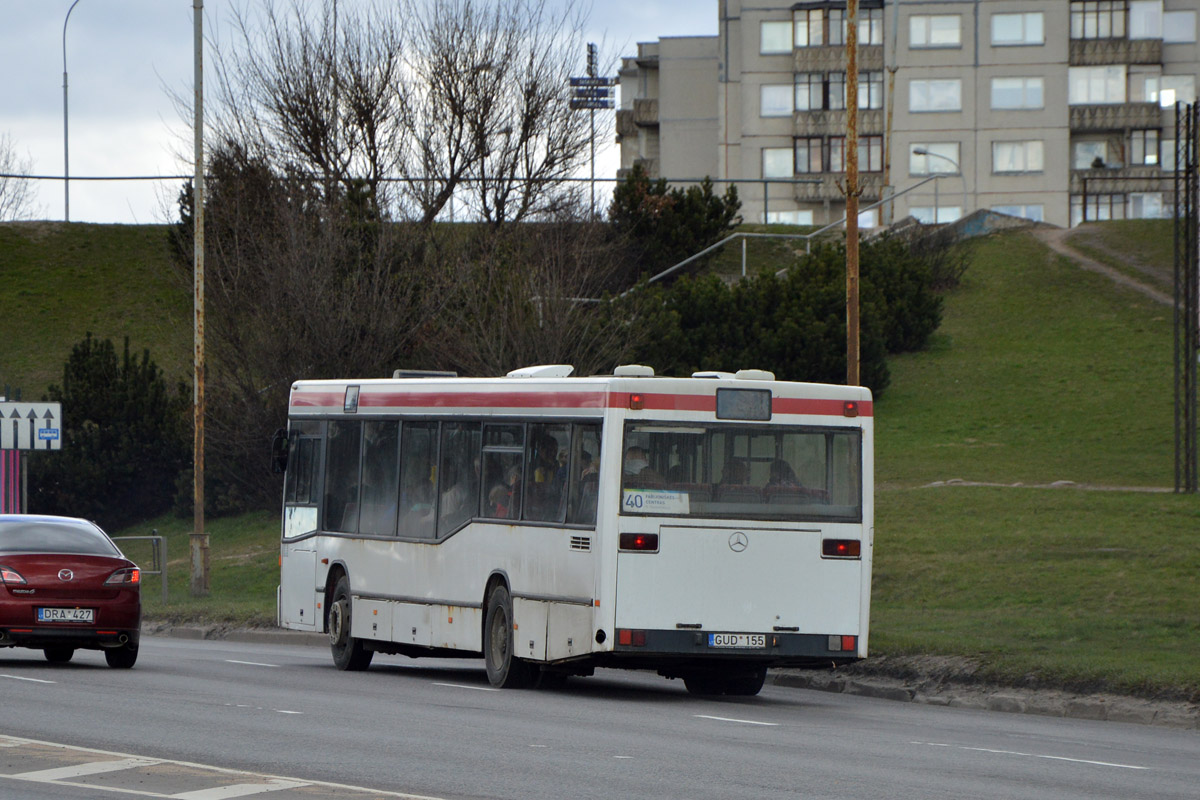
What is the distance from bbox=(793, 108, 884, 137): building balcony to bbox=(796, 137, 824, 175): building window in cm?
56

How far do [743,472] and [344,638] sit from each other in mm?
5853

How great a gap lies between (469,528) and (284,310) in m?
26.2

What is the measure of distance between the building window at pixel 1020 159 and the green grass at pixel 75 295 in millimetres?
40427

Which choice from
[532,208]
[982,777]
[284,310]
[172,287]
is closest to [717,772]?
[982,777]

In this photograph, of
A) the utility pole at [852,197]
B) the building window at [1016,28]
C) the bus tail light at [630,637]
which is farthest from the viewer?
the building window at [1016,28]

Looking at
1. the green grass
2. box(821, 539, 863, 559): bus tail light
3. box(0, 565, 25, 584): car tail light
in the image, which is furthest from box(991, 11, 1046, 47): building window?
box(0, 565, 25, 584): car tail light

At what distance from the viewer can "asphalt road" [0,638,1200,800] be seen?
9.92m

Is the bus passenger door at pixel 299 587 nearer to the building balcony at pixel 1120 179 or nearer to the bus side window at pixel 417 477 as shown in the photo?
the bus side window at pixel 417 477

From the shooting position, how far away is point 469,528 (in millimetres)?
17625

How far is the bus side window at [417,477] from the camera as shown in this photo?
18.4m

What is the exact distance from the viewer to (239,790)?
9398 millimetres

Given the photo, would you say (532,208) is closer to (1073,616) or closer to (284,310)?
(284,310)

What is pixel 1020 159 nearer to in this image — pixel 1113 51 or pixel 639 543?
pixel 1113 51

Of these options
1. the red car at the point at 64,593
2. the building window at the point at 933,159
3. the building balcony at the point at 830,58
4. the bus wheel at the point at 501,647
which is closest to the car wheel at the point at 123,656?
the red car at the point at 64,593
